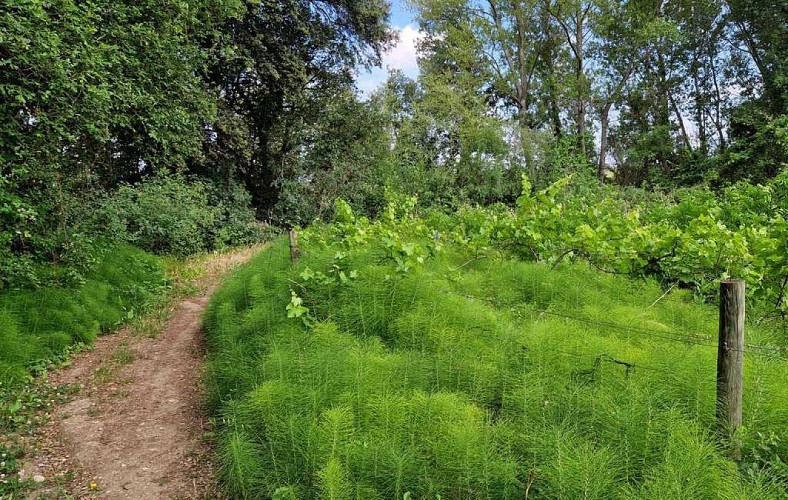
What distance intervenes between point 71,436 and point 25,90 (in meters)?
4.02

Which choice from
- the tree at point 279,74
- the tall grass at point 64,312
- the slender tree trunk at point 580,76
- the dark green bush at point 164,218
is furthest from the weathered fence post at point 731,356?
the slender tree trunk at point 580,76

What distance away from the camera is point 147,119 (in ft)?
28.4

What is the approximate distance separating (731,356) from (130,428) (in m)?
5.08

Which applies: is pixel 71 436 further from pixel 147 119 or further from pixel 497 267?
pixel 147 119

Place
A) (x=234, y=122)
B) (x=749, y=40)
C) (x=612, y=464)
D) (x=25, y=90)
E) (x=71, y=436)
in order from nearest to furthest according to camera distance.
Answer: (x=612, y=464) < (x=71, y=436) < (x=25, y=90) < (x=234, y=122) < (x=749, y=40)

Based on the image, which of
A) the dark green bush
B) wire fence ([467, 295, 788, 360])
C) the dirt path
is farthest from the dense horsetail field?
the dark green bush

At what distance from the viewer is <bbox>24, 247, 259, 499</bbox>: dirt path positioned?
387cm

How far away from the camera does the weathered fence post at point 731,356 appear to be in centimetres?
281

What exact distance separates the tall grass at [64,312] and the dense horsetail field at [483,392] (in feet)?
8.11

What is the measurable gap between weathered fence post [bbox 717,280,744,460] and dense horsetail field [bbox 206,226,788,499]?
100 mm

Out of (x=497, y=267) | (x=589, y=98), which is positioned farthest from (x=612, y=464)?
(x=589, y=98)

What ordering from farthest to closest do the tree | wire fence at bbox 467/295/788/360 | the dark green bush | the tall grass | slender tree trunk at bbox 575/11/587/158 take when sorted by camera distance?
slender tree trunk at bbox 575/11/587/158 → the tree → the dark green bush → the tall grass → wire fence at bbox 467/295/788/360

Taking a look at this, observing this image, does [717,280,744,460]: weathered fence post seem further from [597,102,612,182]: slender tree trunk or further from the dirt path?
[597,102,612,182]: slender tree trunk

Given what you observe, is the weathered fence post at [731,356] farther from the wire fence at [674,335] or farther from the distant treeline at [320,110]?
the distant treeline at [320,110]
